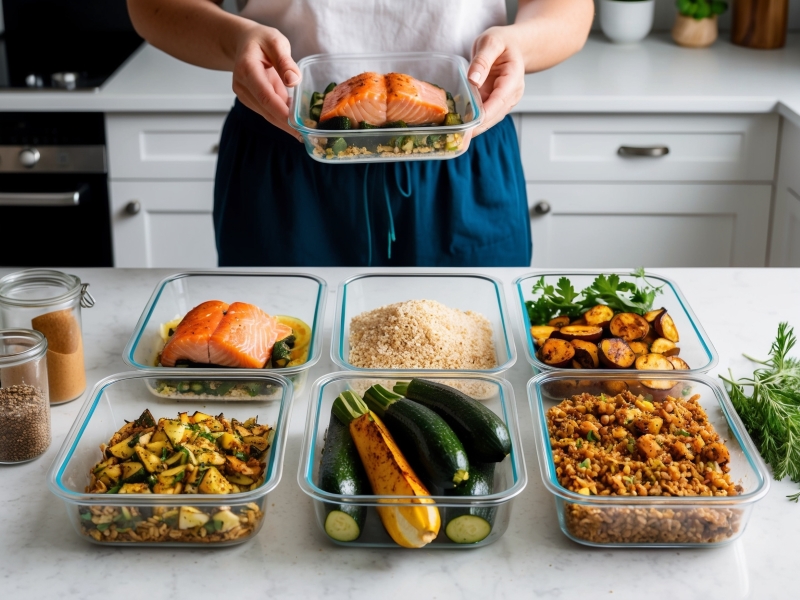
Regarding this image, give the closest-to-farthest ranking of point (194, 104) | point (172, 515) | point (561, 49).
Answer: point (172, 515) < point (561, 49) < point (194, 104)

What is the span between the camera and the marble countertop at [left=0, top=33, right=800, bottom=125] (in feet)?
7.45

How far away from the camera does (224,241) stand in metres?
1.71

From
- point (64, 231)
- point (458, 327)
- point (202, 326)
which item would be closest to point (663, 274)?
point (458, 327)

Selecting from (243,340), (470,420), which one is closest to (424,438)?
(470,420)

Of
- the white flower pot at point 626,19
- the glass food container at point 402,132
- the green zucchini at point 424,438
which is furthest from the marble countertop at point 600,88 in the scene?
the green zucchini at point 424,438

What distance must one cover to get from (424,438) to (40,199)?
1.78 meters

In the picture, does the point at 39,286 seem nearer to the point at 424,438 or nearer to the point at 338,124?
the point at 338,124

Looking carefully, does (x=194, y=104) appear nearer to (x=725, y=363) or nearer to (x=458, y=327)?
(x=458, y=327)

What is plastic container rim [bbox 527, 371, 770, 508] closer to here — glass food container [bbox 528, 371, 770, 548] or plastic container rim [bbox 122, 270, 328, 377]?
glass food container [bbox 528, 371, 770, 548]

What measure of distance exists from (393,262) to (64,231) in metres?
1.19

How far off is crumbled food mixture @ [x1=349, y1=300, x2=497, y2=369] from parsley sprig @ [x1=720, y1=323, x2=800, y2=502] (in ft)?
1.04

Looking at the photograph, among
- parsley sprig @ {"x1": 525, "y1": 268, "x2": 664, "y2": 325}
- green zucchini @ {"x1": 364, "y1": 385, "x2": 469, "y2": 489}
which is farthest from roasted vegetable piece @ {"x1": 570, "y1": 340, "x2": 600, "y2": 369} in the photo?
green zucchini @ {"x1": 364, "y1": 385, "x2": 469, "y2": 489}

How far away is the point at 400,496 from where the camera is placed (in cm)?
83

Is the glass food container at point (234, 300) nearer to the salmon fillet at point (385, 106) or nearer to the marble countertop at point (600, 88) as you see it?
the salmon fillet at point (385, 106)
